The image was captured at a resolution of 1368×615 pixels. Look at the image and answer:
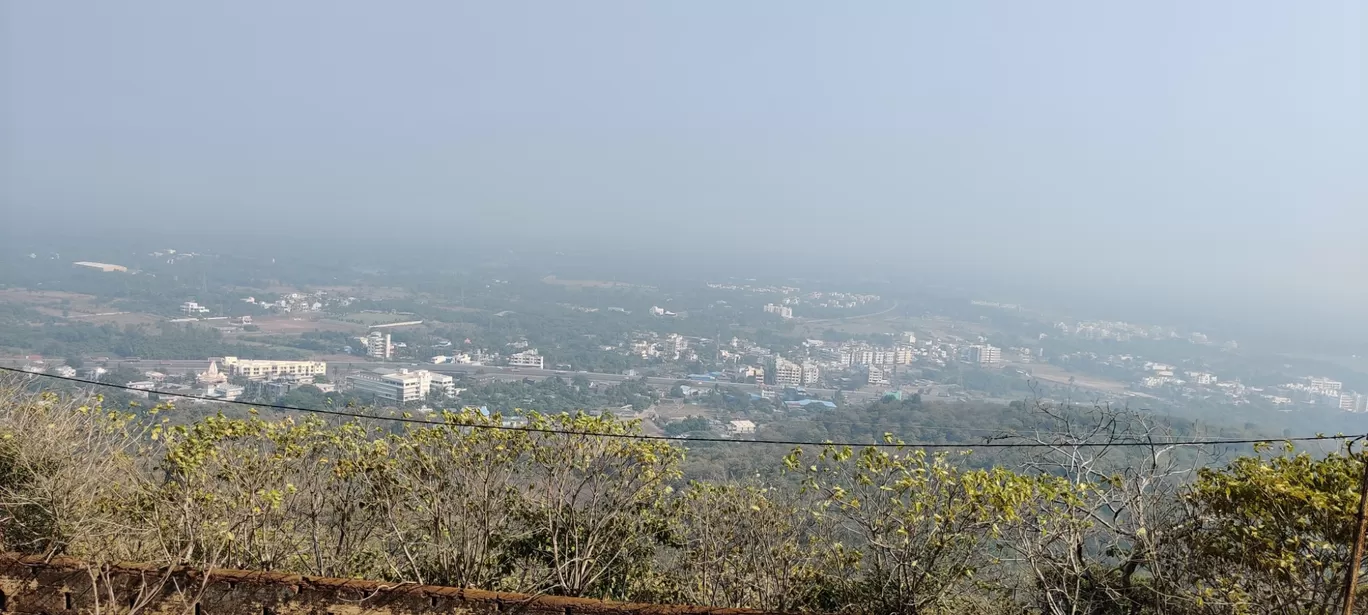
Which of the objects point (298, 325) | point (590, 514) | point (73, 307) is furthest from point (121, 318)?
point (590, 514)

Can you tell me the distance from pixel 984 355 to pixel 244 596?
162 ft

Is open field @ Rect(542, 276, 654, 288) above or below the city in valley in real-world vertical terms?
above

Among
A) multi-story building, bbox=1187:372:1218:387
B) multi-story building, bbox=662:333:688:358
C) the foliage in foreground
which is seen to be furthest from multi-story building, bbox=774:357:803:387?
the foliage in foreground

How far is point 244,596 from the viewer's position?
6.38 meters

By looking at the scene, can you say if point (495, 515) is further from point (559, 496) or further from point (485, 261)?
point (485, 261)

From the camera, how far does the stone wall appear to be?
20.7 feet

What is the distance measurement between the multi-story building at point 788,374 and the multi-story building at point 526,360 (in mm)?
11841

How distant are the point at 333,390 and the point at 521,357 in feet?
52.6

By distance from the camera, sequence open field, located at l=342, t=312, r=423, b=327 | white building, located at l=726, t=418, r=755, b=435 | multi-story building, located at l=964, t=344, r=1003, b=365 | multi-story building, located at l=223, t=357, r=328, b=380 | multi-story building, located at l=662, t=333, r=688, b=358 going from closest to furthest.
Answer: white building, located at l=726, t=418, r=755, b=435
multi-story building, located at l=223, t=357, r=328, b=380
multi-story building, located at l=662, t=333, r=688, b=358
multi-story building, located at l=964, t=344, r=1003, b=365
open field, located at l=342, t=312, r=423, b=327

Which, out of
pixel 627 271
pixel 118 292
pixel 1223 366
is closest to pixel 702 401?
pixel 1223 366

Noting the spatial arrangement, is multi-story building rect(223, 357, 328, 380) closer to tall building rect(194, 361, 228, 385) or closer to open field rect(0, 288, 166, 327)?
tall building rect(194, 361, 228, 385)

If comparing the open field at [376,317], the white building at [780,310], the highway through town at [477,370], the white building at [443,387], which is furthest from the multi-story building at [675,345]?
the white building at [443,387]

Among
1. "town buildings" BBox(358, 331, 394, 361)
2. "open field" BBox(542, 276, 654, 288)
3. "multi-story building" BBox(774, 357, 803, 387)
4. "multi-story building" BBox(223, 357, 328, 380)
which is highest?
"open field" BBox(542, 276, 654, 288)

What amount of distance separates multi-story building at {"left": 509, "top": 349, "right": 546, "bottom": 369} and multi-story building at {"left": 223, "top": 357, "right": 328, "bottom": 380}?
390 inches
